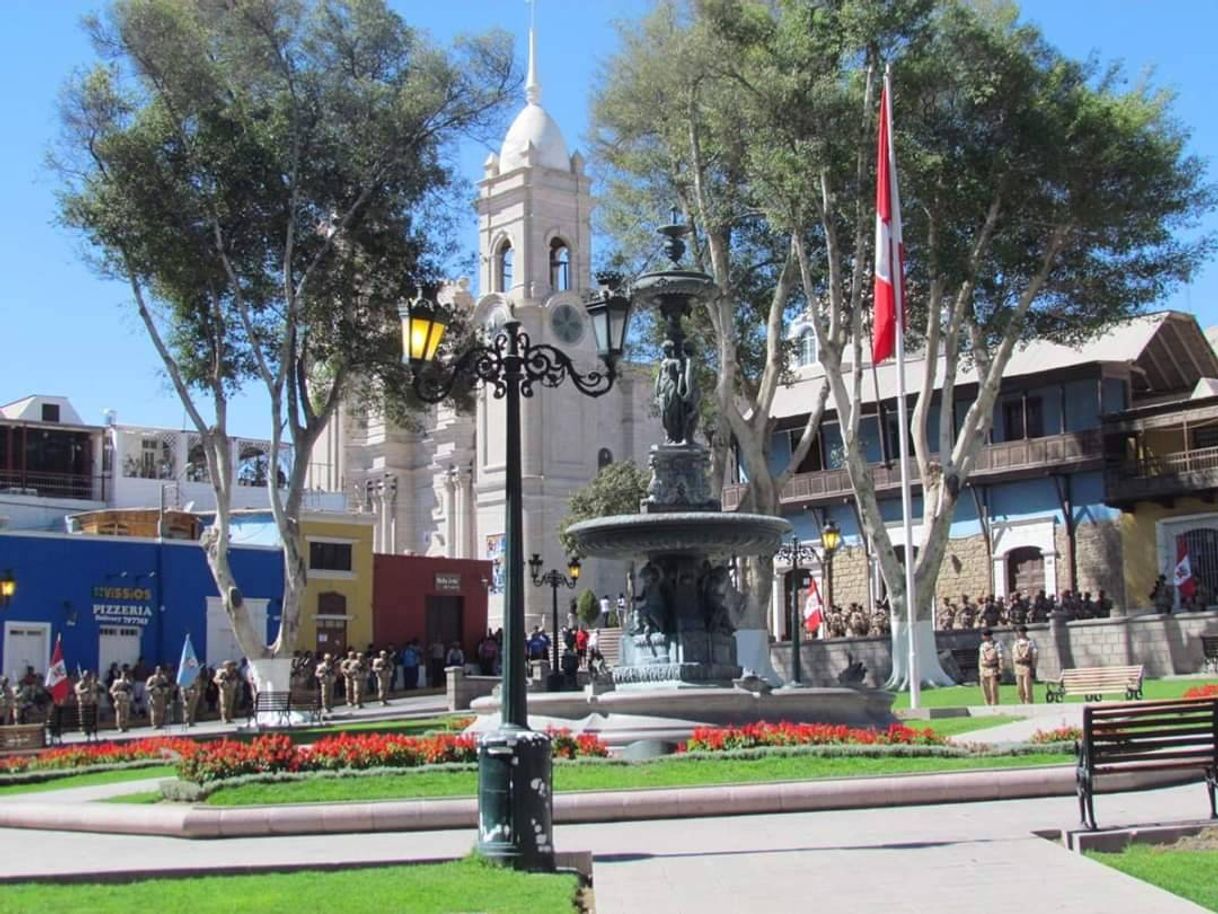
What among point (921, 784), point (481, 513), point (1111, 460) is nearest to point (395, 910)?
point (921, 784)

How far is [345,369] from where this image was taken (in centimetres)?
3078

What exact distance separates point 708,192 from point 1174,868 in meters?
25.4

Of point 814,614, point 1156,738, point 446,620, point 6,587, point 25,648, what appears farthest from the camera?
point 446,620

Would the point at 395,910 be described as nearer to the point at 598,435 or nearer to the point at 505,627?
the point at 505,627

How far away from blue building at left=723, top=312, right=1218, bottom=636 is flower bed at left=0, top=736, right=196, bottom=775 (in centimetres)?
2211

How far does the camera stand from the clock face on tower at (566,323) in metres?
68.8

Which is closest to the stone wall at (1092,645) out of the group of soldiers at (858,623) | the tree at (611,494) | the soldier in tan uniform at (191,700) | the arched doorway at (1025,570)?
the group of soldiers at (858,623)

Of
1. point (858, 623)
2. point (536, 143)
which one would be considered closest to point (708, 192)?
point (858, 623)

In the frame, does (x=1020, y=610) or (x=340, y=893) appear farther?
(x=1020, y=610)

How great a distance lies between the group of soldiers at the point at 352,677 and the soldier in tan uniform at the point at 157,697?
10.3 feet

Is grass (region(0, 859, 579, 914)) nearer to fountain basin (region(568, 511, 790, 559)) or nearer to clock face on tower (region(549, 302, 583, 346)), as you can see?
fountain basin (region(568, 511, 790, 559))

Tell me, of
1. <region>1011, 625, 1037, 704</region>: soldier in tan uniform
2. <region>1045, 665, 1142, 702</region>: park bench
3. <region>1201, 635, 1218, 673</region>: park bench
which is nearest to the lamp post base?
<region>1045, 665, 1142, 702</region>: park bench

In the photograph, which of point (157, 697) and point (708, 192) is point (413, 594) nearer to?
point (157, 697)

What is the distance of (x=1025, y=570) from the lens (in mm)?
41406
